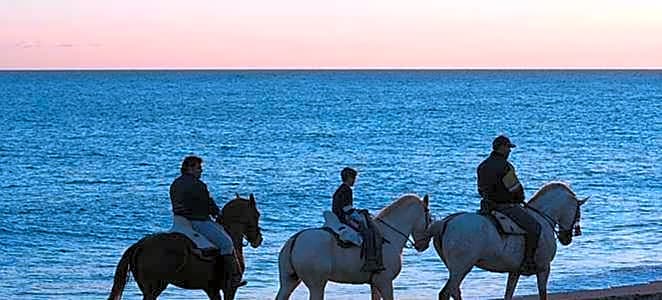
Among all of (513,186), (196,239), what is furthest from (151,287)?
(513,186)

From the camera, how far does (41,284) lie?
1019 inches

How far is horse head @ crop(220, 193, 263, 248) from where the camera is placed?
17078 millimetres

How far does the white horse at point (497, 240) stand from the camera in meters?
16.7

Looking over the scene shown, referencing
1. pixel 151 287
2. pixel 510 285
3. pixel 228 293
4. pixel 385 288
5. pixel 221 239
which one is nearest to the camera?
pixel 151 287

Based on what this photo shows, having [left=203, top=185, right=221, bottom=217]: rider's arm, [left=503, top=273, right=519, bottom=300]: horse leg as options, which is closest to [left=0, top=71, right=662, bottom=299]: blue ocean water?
[left=503, top=273, right=519, bottom=300]: horse leg

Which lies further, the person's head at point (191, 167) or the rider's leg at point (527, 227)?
the rider's leg at point (527, 227)

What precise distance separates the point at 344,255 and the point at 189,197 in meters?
1.94

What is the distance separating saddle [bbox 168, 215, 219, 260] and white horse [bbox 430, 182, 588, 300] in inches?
111

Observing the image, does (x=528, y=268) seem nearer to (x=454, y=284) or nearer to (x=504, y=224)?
(x=504, y=224)

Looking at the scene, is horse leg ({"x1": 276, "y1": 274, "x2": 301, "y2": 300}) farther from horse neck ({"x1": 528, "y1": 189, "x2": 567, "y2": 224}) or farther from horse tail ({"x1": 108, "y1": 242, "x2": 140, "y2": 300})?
horse neck ({"x1": 528, "y1": 189, "x2": 567, "y2": 224})

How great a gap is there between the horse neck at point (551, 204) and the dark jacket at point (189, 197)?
14.2ft

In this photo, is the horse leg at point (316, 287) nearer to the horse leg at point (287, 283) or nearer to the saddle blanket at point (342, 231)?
the horse leg at point (287, 283)

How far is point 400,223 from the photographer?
16594 mm

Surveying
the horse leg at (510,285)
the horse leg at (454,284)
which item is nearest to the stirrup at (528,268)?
the horse leg at (510,285)
